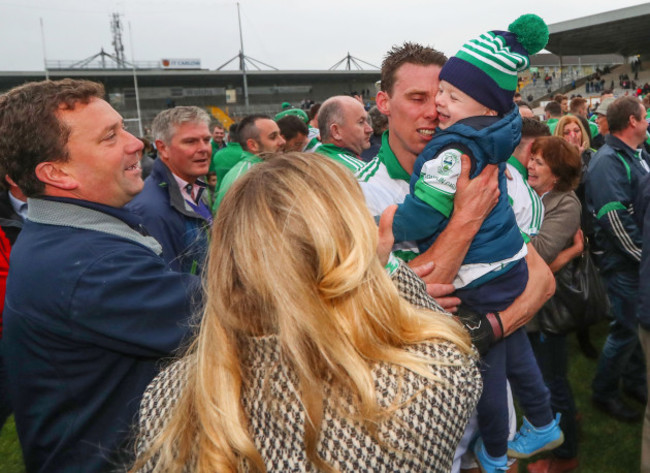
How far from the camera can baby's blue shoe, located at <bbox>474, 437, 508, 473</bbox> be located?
84.9 inches

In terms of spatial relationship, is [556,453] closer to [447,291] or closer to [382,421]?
[447,291]

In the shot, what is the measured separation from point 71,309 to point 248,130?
4.32 metres

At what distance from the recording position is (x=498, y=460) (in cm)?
215

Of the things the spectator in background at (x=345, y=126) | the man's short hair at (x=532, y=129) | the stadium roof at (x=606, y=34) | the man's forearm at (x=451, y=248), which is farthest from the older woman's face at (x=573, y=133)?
the stadium roof at (x=606, y=34)

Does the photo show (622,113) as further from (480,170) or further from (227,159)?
(227,159)

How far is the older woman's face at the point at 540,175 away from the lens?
139 inches

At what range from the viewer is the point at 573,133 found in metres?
5.31

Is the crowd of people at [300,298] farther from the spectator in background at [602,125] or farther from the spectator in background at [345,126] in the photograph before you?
the spectator in background at [602,125]

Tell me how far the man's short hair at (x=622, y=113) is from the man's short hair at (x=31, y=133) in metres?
3.90

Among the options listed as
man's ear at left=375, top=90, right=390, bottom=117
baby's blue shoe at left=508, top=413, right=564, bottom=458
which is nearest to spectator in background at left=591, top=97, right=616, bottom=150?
man's ear at left=375, top=90, right=390, bottom=117

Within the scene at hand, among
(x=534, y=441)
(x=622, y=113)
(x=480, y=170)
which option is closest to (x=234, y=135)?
(x=622, y=113)

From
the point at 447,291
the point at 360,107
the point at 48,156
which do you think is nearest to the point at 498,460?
the point at 447,291

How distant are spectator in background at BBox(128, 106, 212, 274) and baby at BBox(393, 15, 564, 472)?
170 cm

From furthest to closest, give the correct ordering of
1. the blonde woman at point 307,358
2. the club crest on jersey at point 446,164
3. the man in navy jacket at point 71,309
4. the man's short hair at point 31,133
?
1. the club crest on jersey at point 446,164
2. the man's short hair at point 31,133
3. the man in navy jacket at point 71,309
4. the blonde woman at point 307,358
